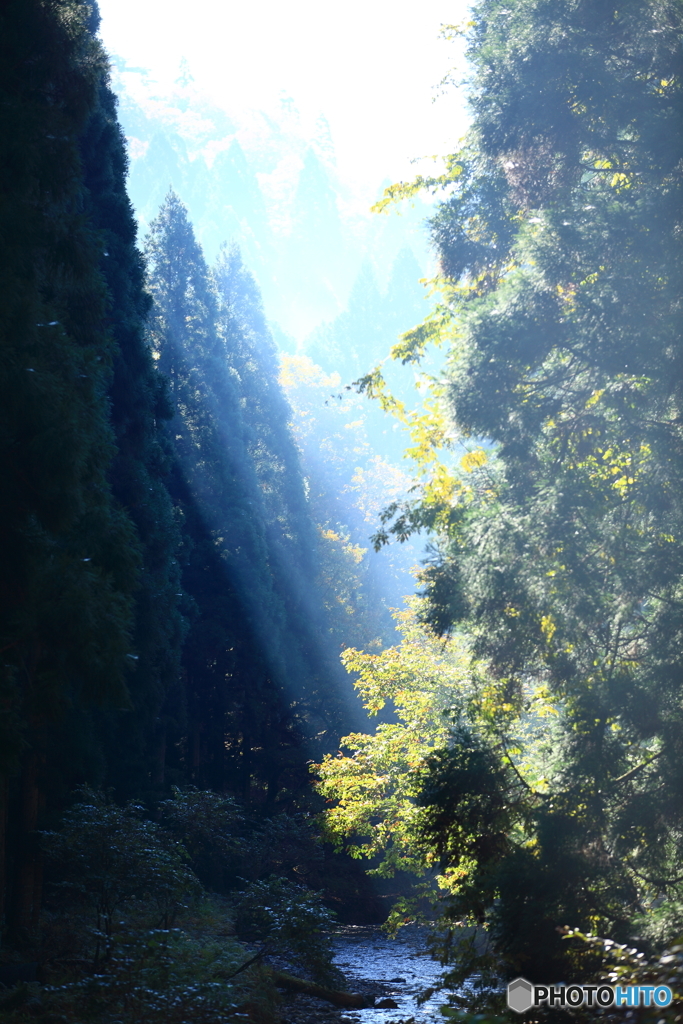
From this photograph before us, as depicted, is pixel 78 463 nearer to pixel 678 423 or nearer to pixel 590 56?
pixel 678 423

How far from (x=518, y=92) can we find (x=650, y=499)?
4289 mm

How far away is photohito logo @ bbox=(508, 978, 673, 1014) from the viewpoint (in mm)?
4191

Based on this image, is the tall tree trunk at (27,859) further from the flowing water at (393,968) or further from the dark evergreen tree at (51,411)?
the flowing water at (393,968)

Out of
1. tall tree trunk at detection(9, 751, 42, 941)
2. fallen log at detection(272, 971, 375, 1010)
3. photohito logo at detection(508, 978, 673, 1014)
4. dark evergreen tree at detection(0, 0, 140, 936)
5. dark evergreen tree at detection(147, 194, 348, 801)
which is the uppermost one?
dark evergreen tree at detection(147, 194, 348, 801)

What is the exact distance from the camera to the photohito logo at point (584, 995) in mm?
4191

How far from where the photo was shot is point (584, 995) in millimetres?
5371

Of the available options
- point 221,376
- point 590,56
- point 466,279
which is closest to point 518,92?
point 590,56

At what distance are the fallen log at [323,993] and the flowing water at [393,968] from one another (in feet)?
1.06

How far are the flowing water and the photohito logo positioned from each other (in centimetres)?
410

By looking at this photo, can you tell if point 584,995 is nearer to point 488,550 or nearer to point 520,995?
point 520,995

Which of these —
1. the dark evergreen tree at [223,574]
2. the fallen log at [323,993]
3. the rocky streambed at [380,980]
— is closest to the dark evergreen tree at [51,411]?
the rocky streambed at [380,980]

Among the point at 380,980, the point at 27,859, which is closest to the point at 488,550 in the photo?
the point at 27,859

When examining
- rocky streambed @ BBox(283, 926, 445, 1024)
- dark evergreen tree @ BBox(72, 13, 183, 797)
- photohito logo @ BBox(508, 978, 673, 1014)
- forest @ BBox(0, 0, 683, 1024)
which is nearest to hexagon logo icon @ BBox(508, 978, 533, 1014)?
photohito logo @ BBox(508, 978, 673, 1014)

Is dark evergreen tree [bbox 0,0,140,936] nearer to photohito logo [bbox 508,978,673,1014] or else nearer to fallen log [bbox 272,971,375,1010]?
photohito logo [bbox 508,978,673,1014]
